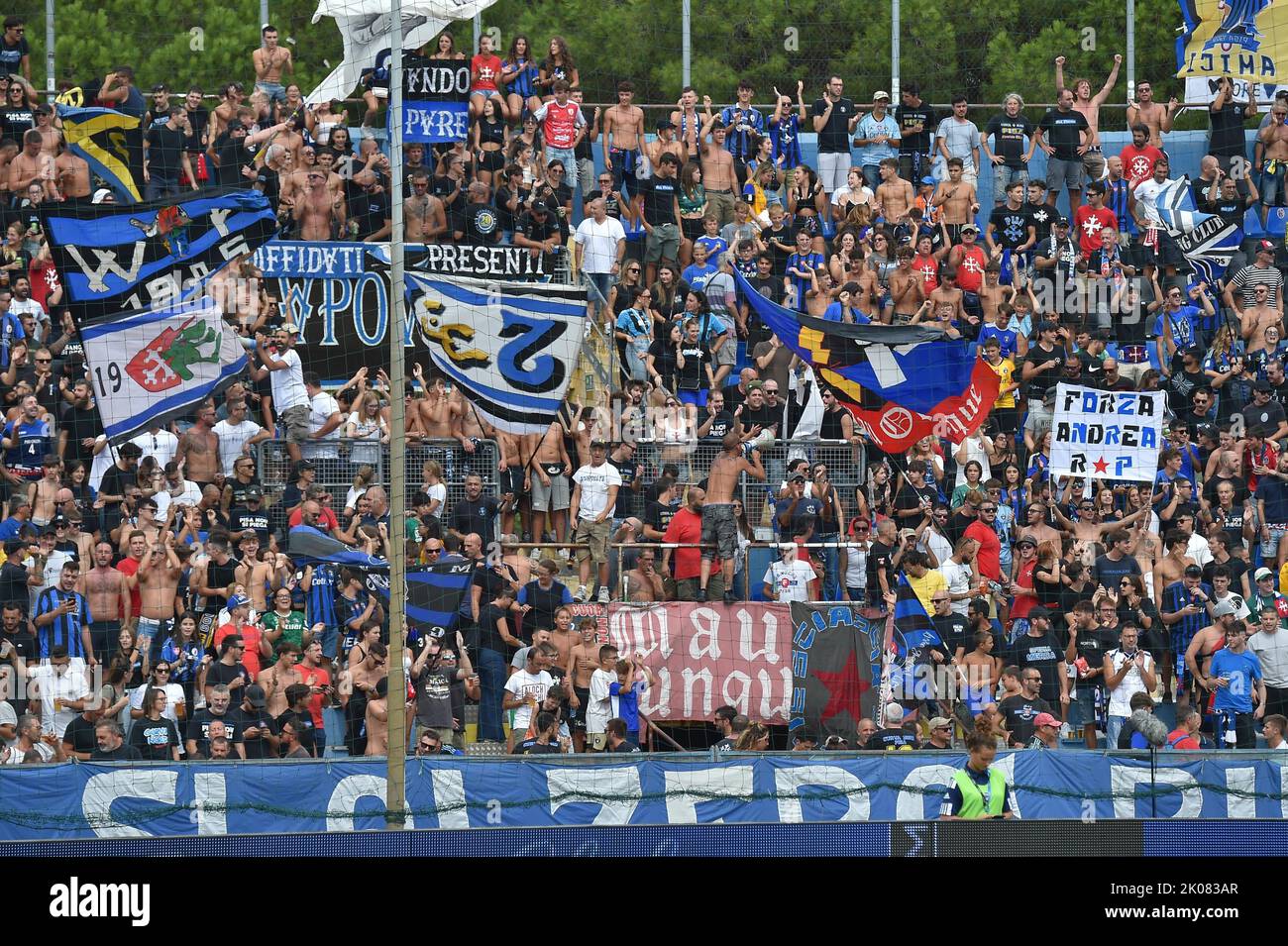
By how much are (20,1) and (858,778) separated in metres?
23.6

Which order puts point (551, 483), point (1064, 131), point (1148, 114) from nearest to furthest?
point (551, 483), point (1064, 131), point (1148, 114)

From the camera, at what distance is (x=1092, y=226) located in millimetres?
20953

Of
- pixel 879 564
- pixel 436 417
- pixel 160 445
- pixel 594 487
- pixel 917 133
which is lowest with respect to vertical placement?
pixel 879 564

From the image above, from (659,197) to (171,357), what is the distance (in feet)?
21.1

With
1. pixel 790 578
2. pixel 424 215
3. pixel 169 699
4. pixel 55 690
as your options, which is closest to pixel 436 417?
pixel 424 215

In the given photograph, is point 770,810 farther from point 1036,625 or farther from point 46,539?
point 46,539

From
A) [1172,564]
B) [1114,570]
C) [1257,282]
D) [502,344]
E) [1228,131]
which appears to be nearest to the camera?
[502,344]

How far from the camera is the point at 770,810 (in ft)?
47.6

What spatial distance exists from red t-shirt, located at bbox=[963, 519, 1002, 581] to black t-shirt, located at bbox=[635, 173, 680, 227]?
200 inches

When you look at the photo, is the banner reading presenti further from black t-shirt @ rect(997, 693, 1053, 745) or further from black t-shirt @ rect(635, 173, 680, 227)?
black t-shirt @ rect(635, 173, 680, 227)

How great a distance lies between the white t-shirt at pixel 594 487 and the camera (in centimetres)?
1769

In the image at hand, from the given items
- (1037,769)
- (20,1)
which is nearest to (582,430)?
(1037,769)

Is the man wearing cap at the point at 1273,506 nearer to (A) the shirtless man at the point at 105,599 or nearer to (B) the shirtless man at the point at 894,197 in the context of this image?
(B) the shirtless man at the point at 894,197

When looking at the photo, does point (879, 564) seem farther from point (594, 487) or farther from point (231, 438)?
point (231, 438)
